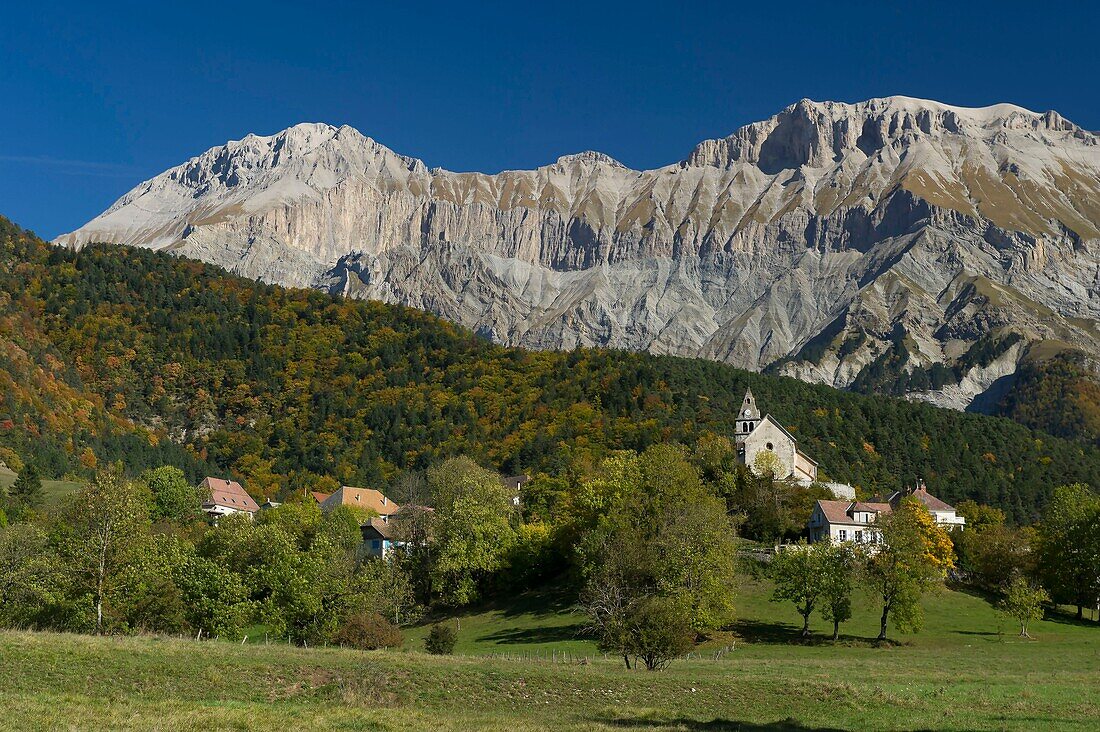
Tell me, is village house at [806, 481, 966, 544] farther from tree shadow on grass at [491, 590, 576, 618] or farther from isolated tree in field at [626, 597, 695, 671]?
isolated tree in field at [626, 597, 695, 671]

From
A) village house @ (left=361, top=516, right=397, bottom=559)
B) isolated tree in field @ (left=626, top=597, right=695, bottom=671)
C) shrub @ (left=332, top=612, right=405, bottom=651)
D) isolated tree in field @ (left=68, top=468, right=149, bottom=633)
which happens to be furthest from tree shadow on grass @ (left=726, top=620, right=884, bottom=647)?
village house @ (left=361, top=516, right=397, bottom=559)

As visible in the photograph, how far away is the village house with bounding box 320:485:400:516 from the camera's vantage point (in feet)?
430

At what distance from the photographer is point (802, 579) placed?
2827 inches

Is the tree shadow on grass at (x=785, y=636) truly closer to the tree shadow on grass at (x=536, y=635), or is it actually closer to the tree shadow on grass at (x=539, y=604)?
the tree shadow on grass at (x=536, y=635)

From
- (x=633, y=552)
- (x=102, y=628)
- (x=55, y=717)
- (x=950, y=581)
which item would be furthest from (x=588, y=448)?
(x=55, y=717)

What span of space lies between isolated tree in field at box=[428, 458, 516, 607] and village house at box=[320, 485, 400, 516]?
37.0m

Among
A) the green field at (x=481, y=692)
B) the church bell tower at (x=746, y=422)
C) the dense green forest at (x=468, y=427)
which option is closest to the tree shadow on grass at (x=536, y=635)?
the green field at (x=481, y=692)

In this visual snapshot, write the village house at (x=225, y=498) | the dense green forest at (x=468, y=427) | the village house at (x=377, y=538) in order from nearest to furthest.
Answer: the village house at (x=377, y=538) → the village house at (x=225, y=498) → the dense green forest at (x=468, y=427)

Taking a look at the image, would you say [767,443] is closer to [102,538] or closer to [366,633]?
[366,633]

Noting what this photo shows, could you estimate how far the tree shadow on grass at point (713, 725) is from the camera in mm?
31375

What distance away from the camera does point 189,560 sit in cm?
5991

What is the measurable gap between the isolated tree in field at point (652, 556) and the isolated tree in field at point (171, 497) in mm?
46223

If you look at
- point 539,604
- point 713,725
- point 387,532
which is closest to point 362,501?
point 387,532

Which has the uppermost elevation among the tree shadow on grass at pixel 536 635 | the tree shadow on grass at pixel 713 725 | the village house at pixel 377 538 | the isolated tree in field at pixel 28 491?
the isolated tree in field at pixel 28 491
